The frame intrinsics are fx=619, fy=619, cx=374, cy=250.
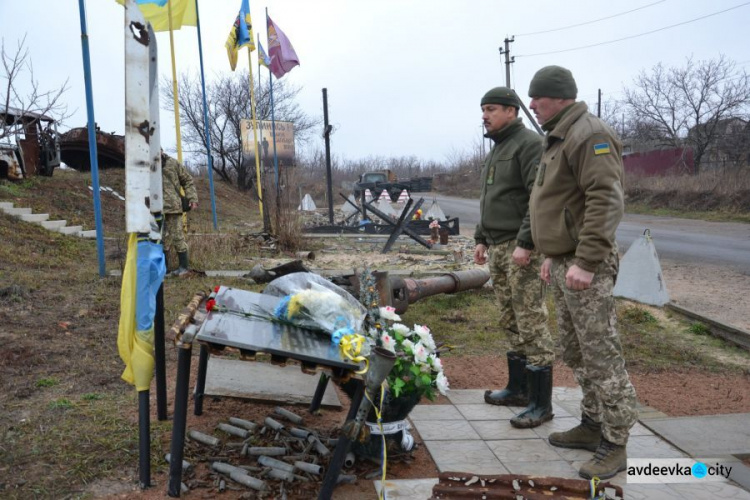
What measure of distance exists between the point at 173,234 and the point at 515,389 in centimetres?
618

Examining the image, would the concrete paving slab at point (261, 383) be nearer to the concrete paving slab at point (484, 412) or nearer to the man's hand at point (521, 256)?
the concrete paving slab at point (484, 412)

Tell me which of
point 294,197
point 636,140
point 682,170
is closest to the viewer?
point 294,197

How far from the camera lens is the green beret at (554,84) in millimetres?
3277

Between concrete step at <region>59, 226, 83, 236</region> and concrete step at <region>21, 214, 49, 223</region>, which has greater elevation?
concrete step at <region>21, 214, 49, 223</region>

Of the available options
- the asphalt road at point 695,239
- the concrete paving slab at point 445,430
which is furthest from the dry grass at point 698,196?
the concrete paving slab at point 445,430

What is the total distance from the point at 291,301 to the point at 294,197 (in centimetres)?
1107

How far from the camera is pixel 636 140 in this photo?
4056 centimetres

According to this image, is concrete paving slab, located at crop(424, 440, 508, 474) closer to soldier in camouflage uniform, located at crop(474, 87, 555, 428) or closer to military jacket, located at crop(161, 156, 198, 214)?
soldier in camouflage uniform, located at crop(474, 87, 555, 428)

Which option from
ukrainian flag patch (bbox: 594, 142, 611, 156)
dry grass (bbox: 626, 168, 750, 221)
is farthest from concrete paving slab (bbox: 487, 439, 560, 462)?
dry grass (bbox: 626, 168, 750, 221)

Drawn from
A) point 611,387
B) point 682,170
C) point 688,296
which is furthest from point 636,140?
point 611,387

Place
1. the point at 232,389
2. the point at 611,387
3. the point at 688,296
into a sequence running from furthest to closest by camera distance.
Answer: the point at 688,296 < the point at 232,389 < the point at 611,387

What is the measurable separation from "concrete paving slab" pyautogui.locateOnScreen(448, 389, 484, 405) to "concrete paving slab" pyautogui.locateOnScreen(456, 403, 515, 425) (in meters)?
0.07

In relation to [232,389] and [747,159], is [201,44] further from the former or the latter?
[747,159]

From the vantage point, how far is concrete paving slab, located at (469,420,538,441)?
11.9 feet
